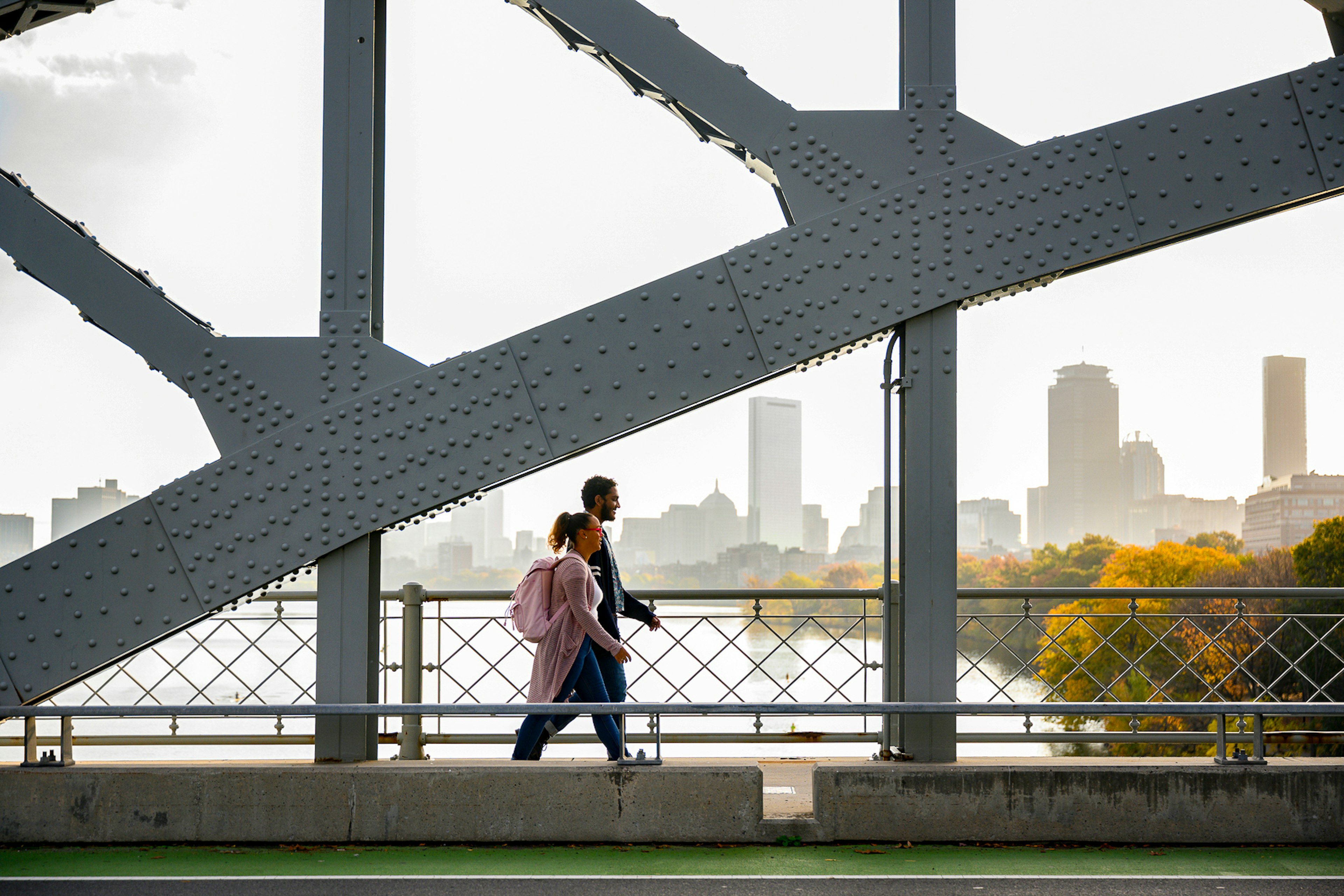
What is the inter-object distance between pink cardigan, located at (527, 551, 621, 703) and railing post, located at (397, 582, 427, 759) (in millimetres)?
997

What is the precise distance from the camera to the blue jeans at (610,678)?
6.37m

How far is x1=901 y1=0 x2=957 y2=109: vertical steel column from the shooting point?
613 cm

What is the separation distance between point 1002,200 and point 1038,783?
3.34m

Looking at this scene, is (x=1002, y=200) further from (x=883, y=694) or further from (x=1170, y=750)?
(x=1170, y=750)

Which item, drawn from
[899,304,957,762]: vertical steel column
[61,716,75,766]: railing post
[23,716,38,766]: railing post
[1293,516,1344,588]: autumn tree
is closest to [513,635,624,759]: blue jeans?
[899,304,957,762]: vertical steel column

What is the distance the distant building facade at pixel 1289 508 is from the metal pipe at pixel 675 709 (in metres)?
104

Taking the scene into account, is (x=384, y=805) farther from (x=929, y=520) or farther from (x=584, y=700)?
(x=929, y=520)

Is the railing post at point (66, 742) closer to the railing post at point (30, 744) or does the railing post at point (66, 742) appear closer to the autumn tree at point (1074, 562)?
the railing post at point (30, 744)

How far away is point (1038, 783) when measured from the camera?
5594 mm

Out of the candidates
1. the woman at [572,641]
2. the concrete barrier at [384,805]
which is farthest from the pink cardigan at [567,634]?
the concrete barrier at [384,805]

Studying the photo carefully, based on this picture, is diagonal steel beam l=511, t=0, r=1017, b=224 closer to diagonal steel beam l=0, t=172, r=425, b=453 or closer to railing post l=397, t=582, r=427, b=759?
diagonal steel beam l=0, t=172, r=425, b=453

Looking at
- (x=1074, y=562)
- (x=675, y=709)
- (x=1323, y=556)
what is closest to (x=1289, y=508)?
(x=1074, y=562)

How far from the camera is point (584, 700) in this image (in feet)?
21.3

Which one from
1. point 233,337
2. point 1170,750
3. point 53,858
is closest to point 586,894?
point 53,858
